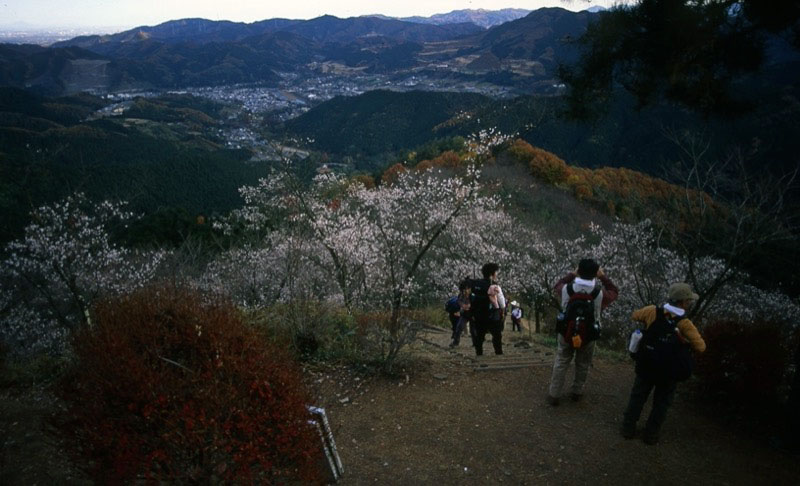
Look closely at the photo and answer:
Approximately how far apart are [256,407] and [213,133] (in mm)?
87893

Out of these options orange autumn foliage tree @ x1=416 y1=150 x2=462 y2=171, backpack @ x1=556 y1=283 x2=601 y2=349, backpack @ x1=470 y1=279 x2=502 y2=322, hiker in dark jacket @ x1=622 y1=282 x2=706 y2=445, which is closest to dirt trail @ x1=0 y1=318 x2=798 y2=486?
hiker in dark jacket @ x1=622 y1=282 x2=706 y2=445

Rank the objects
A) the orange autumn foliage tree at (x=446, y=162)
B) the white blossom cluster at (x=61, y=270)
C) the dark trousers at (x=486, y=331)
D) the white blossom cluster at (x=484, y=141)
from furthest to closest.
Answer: the orange autumn foliage tree at (x=446, y=162), the white blossom cluster at (x=61, y=270), the white blossom cluster at (x=484, y=141), the dark trousers at (x=486, y=331)

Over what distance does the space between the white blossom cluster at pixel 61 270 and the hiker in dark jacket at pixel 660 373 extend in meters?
7.70

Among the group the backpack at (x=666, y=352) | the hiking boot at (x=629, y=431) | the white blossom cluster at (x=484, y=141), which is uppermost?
the white blossom cluster at (x=484, y=141)

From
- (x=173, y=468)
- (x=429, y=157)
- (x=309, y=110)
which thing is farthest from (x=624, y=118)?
(x=173, y=468)

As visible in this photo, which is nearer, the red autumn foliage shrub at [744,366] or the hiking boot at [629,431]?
the hiking boot at [629,431]

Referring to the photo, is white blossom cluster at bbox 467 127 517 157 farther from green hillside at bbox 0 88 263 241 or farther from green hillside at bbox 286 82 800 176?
green hillside at bbox 0 88 263 241

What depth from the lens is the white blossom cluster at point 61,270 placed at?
39.3ft

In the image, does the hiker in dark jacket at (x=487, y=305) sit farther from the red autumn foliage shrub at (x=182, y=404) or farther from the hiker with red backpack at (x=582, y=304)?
the red autumn foliage shrub at (x=182, y=404)

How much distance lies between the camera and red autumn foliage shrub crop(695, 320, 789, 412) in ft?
16.4

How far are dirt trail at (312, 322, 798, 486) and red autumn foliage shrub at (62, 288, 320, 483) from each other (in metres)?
1.28

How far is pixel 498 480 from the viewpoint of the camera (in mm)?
3891

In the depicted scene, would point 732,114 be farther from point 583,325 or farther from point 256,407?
point 256,407

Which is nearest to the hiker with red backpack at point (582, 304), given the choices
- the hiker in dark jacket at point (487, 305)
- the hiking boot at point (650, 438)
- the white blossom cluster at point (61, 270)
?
the hiking boot at point (650, 438)
